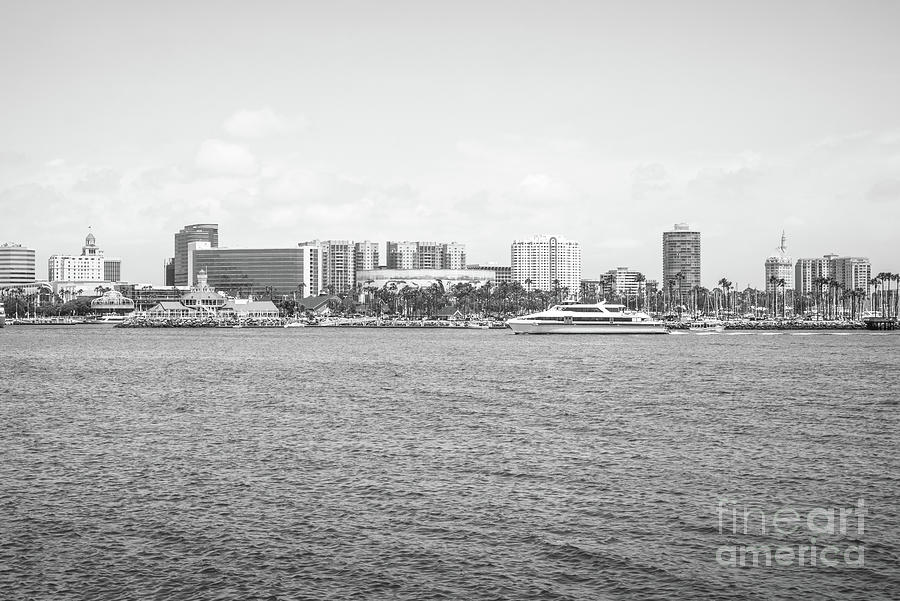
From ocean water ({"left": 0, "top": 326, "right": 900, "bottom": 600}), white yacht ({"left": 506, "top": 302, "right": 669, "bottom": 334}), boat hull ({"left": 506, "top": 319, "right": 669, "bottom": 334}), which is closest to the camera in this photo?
ocean water ({"left": 0, "top": 326, "right": 900, "bottom": 600})

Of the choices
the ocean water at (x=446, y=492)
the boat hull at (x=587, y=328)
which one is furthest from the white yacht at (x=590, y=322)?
the ocean water at (x=446, y=492)

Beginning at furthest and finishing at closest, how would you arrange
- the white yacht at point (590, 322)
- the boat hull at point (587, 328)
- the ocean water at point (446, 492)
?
the white yacht at point (590, 322), the boat hull at point (587, 328), the ocean water at point (446, 492)

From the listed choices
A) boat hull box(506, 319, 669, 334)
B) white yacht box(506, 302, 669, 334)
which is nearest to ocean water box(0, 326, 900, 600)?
boat hull box(506, 319, 669, 334)

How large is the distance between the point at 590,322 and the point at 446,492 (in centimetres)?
14139

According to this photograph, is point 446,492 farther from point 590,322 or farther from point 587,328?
point 590,322

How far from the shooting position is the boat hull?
16988 centimetres

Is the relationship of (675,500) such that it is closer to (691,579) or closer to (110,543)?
(691,579)

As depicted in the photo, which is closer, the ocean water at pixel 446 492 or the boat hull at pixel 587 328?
the ocean water at pixel 446 492

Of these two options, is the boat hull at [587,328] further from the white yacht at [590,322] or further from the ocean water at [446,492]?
the ocean water at [446,492]

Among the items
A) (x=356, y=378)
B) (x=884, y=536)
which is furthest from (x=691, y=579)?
(x=356, y=378)

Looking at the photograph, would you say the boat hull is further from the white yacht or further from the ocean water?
the ocean water

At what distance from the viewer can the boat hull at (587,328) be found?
170 m

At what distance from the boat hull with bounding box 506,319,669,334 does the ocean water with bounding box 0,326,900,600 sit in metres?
103

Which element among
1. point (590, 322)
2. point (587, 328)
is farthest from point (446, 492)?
point (590, 322)
